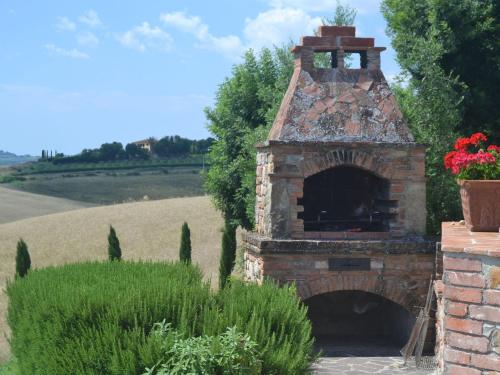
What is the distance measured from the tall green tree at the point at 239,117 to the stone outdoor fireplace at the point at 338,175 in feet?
21.9

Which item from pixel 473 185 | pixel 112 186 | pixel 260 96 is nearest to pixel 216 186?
pixel 260 96

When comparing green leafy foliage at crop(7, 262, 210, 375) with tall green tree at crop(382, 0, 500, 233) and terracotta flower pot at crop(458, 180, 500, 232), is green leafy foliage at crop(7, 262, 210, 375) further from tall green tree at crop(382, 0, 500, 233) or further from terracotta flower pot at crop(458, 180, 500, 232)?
tall green tree at crop(382, 0, 500, 233)

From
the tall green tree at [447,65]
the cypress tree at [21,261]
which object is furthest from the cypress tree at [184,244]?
the tall green tree at [447,65]

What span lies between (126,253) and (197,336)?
21064 mm

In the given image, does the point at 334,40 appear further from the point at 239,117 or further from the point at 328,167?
the point at 239,117

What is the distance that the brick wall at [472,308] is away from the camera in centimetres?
717

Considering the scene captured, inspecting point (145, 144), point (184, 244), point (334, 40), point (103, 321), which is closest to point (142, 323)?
point (103, 321)

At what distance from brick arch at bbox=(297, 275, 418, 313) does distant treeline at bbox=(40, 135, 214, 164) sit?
1933 inches

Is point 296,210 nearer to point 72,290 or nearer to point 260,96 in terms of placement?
point 72,290

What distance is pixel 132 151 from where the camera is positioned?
63906 millimetres

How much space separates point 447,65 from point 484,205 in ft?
35.0

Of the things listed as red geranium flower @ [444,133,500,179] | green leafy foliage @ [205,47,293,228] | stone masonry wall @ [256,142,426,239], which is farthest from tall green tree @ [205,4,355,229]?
red geranium flower @ [444,133,500,179]

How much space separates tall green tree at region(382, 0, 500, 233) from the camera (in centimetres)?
1712

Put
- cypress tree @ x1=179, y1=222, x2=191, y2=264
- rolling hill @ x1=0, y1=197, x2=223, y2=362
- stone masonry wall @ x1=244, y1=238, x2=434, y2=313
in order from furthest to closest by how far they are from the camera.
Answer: rolling hill @ x1=0, y1=197, x2=223, y2=362 → cypress tree @ x1=179, y1=222, x2=191, y2=264 → stone masonry wall @ x1=244, y1=238, x2=434, y2=313
